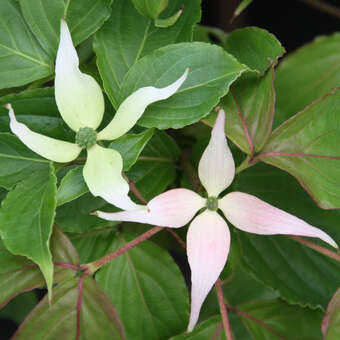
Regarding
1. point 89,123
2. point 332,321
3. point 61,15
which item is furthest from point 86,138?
point 332,321

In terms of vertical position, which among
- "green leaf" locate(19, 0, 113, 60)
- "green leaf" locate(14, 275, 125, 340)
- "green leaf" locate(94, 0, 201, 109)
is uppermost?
"green leaf" locate(19, 0, 113, 60)

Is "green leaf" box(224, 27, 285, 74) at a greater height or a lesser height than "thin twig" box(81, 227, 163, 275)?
greater

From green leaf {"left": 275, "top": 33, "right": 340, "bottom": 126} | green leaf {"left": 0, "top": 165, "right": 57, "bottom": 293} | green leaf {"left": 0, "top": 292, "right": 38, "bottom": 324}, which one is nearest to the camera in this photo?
green leaf {"left": 0, "top": 165, "right": 57, "bottom": 293}

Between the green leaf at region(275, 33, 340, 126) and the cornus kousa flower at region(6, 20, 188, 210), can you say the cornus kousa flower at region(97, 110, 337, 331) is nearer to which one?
the cornus kousa flower at region(6, 20, 188, 210)

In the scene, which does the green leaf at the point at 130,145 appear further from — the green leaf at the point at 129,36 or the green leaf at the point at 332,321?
the green leaf at the point at 332,321

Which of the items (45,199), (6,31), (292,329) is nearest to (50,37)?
(6,31)

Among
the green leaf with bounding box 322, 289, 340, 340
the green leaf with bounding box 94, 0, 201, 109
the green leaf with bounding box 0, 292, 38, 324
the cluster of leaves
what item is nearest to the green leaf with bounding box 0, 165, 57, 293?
the cluster of leaves

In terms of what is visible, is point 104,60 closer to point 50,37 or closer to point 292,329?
point 50,37

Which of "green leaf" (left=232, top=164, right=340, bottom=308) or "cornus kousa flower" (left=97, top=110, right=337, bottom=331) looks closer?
"cornus kousa flower" (left=97, top=110, right=337, bottom=331)
